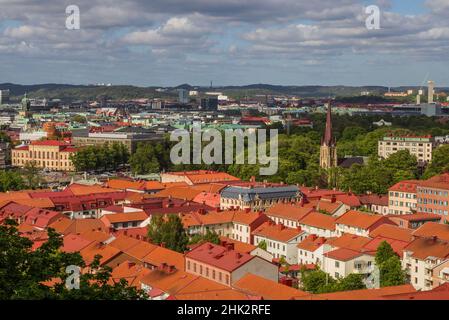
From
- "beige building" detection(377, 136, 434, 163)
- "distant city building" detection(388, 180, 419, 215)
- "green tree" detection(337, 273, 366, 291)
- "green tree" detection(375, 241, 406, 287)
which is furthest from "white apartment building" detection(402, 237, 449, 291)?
"beige building" detection(377, 136, 434, 163)

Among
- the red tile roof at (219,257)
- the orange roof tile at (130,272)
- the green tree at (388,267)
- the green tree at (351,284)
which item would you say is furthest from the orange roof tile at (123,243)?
the green tree at (388,267)

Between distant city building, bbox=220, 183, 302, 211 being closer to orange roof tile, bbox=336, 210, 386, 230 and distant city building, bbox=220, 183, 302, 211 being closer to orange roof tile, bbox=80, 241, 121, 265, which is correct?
orange roof tile, bbox=336, 210, 386, 230

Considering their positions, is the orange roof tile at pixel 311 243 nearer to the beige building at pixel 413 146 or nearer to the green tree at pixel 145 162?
the green tree at pixel 145 162

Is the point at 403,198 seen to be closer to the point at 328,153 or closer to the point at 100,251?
the point at 328,153

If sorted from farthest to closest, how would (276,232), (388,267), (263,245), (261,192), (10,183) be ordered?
(10,183), (261,192), (276,232), (263,245), (388,267)

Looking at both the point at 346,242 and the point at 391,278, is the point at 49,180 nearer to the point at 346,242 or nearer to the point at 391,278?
the point at 346,242

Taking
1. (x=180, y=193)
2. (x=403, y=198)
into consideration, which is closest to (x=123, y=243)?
(x=180, y=193)
